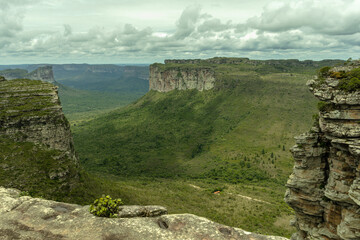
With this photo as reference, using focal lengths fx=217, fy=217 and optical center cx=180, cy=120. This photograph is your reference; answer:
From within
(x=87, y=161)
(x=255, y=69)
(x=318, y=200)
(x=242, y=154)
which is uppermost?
(x=255, y=69)

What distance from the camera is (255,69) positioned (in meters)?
165

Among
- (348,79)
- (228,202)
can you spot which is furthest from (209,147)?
(348,79)

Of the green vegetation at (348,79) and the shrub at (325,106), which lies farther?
the shrub at (325,106)

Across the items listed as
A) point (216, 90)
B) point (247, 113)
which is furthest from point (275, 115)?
point (216, 90)

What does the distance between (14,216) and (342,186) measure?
21.8 m

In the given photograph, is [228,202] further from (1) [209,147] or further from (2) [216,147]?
(1) [209,147]

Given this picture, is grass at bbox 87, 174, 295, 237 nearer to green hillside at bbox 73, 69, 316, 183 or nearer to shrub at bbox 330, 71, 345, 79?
green hillside at bbox 73, 69, 316, 183

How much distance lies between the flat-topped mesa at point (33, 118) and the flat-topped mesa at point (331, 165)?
41.4m

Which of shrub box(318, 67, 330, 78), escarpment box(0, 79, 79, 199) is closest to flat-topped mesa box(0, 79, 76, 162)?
escarpment box(0, 79, 79, 199)

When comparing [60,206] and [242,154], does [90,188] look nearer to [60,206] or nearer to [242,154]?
[60,206]

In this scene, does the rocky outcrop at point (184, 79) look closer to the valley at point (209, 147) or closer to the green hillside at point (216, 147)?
the valley at point (209, 147)

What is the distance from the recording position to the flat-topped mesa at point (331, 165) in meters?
15.2

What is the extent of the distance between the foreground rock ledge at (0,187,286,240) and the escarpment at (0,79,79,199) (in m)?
24.0

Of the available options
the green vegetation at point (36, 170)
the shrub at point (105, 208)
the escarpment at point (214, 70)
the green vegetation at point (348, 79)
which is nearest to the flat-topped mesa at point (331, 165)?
the green vegetation at point (348, 79)
